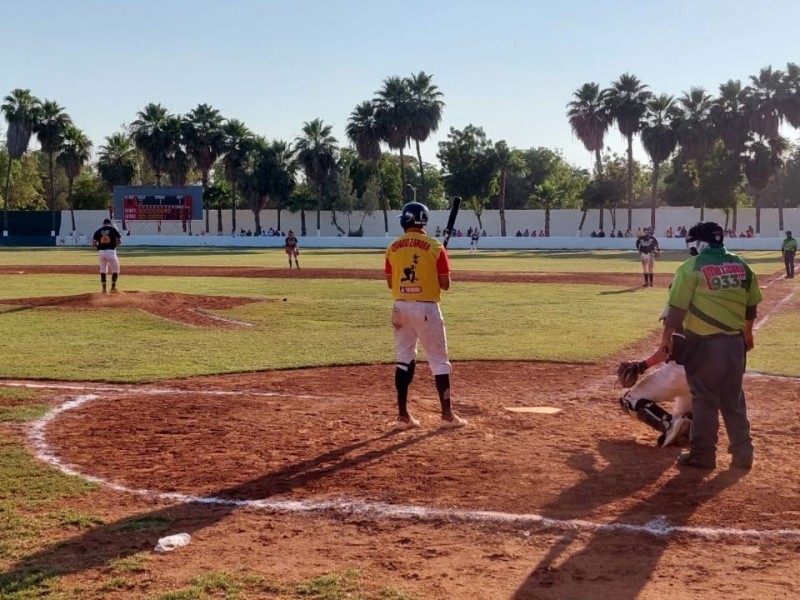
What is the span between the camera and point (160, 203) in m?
69.7

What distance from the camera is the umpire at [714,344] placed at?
7.32 meters

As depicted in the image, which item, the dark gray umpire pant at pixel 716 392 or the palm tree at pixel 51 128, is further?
the palm tree at pixel 51 128

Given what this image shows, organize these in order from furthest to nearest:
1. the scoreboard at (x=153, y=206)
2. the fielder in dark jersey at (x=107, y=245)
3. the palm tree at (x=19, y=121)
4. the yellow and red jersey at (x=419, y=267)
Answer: the palm tree at (x=19, y=121) → the scoreboard at (x=153, y=206) → the fielder in dark jersey at (x=107, y=245) → the yellow and red jersey at (x=419, y=267)

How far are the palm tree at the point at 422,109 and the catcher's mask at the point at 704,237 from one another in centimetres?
7798

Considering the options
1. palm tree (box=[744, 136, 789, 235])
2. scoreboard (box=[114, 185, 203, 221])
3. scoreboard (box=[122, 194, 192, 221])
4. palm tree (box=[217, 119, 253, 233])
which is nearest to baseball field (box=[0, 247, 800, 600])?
scoreboard (box=[114, 185, 203, 221])

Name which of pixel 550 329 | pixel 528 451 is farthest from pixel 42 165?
pixel 528 451

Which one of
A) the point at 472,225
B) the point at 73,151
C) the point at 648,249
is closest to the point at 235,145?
the point at 73,151

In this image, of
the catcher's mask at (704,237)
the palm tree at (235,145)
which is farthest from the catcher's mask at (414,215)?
the palm tree at (235,145)

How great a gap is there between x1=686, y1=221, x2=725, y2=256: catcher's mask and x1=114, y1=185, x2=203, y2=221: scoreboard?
64.5 meters

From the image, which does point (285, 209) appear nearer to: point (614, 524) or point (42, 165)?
point (42, 165)

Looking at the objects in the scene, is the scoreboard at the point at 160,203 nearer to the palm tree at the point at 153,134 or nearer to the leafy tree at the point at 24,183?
the palm tree at the point at 153,134

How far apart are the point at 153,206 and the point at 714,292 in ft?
217

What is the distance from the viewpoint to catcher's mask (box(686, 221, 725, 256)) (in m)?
7.53

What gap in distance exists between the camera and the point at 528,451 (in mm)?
7875
